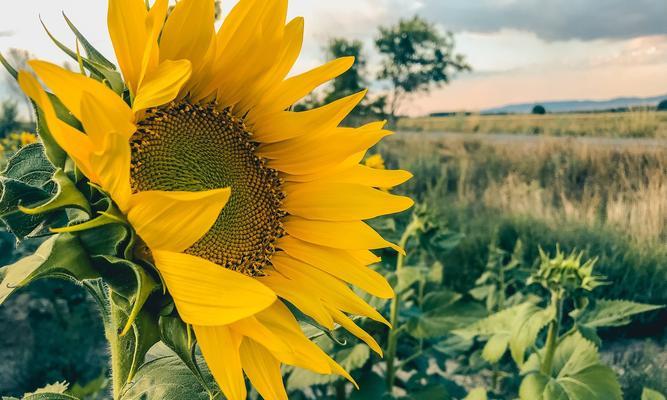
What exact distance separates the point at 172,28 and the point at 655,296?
12.7ft

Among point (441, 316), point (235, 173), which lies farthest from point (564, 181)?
point (235, 173)

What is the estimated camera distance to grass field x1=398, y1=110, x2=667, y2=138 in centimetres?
647

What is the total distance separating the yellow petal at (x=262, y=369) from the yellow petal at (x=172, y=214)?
0.14 metres

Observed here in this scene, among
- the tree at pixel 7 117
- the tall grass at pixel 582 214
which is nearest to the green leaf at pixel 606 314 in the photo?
the tall grass at pixel 582 214

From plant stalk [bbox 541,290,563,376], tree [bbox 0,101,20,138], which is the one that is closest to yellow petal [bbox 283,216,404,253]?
plant stalk [bbox 541,290,563,376]

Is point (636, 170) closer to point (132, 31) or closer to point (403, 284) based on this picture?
point (403, 284)

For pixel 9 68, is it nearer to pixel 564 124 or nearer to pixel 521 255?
pixel 521 255

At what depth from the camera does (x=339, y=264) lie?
0.69 metres

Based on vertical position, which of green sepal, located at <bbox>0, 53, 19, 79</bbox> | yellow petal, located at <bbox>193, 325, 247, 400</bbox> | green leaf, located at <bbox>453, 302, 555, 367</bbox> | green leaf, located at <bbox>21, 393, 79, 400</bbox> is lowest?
green leaf, located at <bbox>453, 302, 555, 367</bbox>

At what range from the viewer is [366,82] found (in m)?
22.4

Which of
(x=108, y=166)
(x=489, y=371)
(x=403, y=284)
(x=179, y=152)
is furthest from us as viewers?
(x=489, y=371)

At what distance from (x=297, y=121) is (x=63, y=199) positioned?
26cm

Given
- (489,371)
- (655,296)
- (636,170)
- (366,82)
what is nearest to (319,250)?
(489,371)

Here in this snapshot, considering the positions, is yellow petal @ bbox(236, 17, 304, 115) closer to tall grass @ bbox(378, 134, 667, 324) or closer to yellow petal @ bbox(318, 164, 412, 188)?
yellow petal @ bbox(318, 164, 412, 188)
